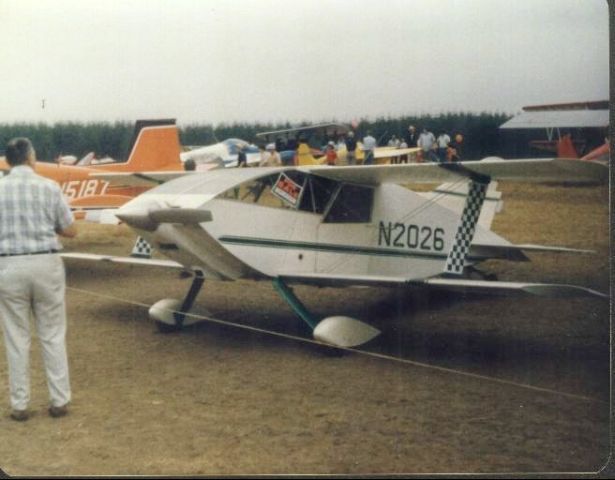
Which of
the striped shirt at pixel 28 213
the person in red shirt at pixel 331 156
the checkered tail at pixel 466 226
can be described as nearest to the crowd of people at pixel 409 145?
the checkered tail at pixel 466 226

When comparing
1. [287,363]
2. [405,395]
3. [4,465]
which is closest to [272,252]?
[287,363]

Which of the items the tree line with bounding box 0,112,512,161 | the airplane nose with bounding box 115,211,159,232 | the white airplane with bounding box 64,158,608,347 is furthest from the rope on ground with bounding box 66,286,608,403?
the tree line with bounding box 0,112,512,161

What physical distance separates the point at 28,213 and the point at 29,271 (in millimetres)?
324

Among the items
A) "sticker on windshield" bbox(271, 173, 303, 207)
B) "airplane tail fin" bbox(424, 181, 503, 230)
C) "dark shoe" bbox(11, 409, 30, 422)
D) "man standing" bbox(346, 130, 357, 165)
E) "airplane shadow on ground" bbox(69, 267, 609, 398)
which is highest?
"man standing" bbox(346, 130, 357, 165)

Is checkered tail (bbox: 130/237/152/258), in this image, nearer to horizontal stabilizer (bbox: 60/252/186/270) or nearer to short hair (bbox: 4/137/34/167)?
horizontal stabilizer (bbox: 60/252/186/270)

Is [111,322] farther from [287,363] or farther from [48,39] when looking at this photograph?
[48,39]

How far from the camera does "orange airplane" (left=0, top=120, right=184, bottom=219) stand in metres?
6.95

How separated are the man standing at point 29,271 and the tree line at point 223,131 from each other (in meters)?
0.76

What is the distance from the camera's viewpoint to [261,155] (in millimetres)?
8234

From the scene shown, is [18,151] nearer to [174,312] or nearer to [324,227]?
[174,312]

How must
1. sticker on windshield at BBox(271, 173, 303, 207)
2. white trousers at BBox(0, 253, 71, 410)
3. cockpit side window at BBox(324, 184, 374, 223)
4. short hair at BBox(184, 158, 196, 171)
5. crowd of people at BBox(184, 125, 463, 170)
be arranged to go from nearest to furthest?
white trousers at BBox(0, 253, 71, 410)
crowd of people at BBox(184, 125, 463, 170)
sticker on windshield at BBox(271, 173, 303, 207)
cockpit side window at BBox(324, 184, 374, 223)
short hair at BBox(184, 158, 196, 171)

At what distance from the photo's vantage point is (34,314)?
4461mm

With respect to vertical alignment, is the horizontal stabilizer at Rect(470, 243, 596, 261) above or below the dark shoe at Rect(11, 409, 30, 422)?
above

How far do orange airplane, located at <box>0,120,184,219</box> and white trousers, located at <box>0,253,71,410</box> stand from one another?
2.48 metres
